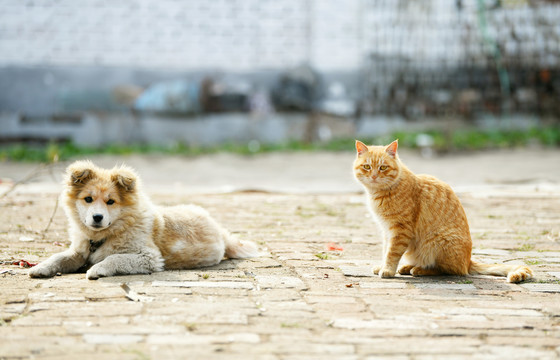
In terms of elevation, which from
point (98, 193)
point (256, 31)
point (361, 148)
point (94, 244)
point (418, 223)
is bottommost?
point (94, 244)

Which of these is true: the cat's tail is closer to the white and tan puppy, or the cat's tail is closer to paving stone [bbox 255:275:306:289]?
paving stone [bbox 255:275:306:289]

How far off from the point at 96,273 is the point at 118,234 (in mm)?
446

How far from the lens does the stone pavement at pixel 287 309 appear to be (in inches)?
137

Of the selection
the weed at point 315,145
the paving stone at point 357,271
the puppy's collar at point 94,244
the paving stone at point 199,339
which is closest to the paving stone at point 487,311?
the paving stone at point 357,271

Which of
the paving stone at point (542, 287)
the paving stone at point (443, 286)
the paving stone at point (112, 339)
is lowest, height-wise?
the paving stone at point (542, 287)

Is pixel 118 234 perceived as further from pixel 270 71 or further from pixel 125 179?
pixel 270 71

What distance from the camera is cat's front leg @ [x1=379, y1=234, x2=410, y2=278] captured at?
5090mm

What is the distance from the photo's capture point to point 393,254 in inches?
202

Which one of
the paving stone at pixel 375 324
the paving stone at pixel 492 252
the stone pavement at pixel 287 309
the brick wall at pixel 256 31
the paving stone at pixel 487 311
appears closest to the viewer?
the stone pavement at pixel 287 309

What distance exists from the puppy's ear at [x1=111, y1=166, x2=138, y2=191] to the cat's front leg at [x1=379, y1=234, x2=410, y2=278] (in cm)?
207

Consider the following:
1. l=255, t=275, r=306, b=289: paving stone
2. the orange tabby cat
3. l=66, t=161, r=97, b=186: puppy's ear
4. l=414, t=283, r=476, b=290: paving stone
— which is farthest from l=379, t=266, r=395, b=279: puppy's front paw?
l=66, t=161, r=97, b=186: puppy's ear

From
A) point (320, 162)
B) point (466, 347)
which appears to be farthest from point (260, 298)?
point (320, 162)

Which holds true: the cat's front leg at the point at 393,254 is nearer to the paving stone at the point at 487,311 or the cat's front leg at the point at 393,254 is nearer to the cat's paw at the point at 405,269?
the cat's paw at the point at 405,269

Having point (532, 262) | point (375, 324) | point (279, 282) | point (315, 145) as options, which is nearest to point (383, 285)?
point (279, 282)
